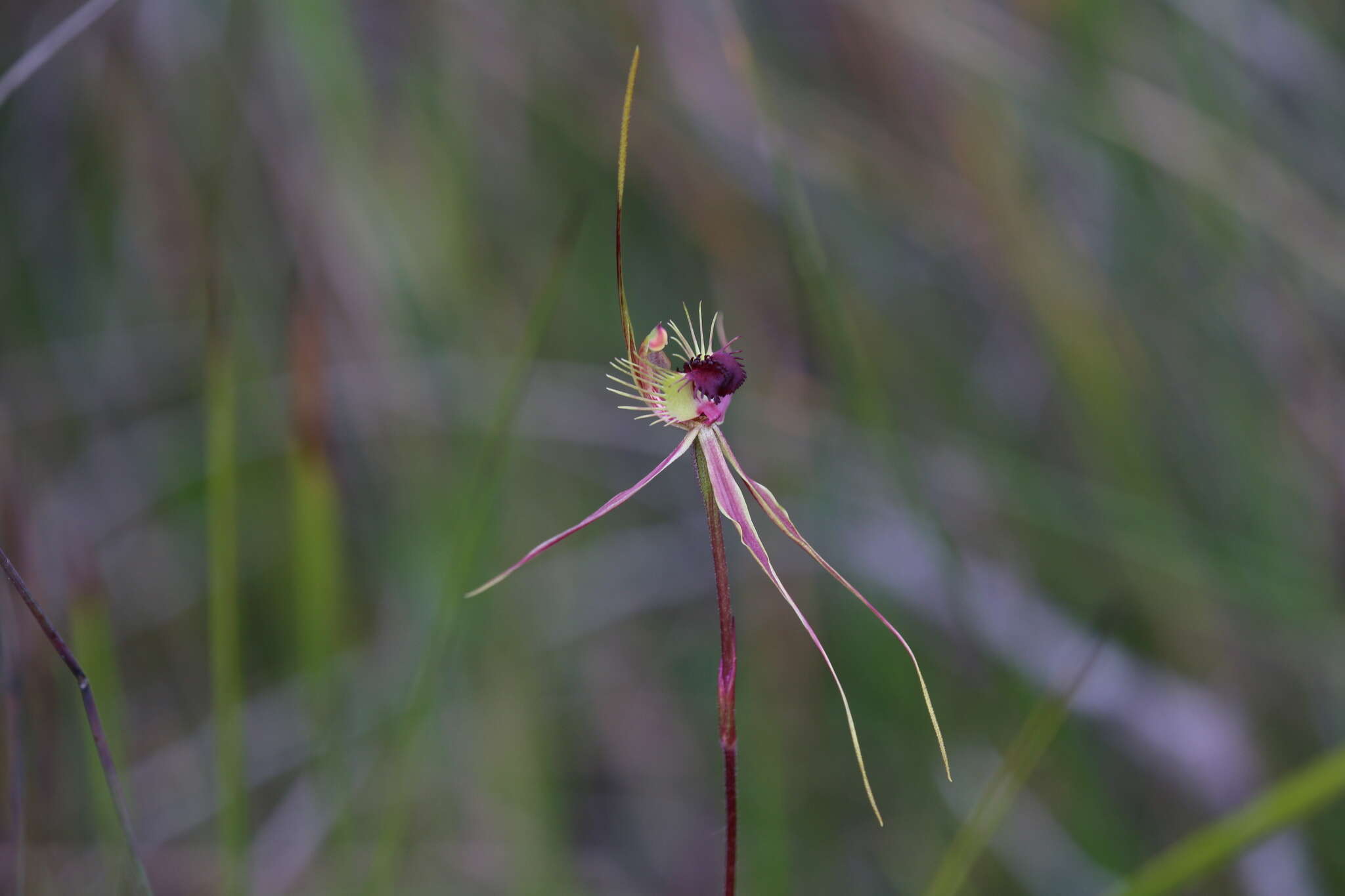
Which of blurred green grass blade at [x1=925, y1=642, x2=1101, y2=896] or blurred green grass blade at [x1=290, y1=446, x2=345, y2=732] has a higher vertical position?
blurred green grass blade at [x1=290, y1=446, x2=345, y2=732]

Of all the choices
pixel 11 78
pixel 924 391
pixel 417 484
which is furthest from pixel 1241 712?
pixel 11 78

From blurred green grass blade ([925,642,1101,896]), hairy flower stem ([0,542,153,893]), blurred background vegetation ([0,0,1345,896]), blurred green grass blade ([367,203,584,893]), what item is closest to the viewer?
hairy flower stem ([0,542,153,893])

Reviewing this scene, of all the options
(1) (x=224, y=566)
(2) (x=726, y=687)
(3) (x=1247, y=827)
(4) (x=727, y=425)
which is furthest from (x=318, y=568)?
(4) (x=727, y=425)

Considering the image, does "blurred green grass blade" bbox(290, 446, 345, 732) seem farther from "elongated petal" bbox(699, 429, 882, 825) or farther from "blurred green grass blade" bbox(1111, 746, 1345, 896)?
"blurred green grass blade" bbox(1111, 746, 1345, 896)

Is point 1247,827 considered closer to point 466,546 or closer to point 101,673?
point 466,546

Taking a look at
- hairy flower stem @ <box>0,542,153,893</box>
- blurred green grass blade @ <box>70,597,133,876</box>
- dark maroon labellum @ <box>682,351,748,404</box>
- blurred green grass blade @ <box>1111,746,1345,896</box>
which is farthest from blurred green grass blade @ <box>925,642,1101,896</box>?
blurred green grass blade @ <box>70,597,133,876</box>

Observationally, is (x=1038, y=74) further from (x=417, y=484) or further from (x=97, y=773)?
(x=97, y=773)

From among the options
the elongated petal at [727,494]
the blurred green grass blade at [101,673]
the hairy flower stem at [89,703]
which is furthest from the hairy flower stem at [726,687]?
the blurred green grass blade at [101,673]
